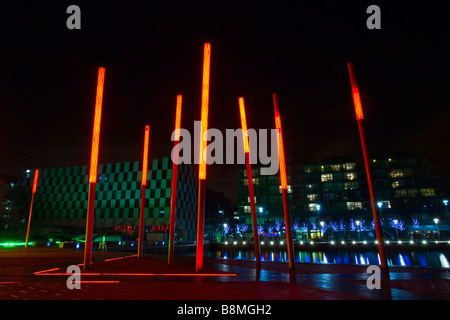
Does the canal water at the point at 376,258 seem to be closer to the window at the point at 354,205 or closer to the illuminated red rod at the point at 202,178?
the illuminated red rod at the point at 202,178

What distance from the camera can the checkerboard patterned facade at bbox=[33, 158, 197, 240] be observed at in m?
61.8

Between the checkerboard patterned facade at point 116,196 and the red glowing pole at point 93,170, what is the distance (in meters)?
48.0

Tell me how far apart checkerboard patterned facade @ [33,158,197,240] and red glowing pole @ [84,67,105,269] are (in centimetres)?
4805

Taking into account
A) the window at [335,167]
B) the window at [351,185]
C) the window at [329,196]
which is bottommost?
the window at [329,196]

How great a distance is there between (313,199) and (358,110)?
3354 inches

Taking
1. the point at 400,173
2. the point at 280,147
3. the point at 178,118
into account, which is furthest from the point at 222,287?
the point at 400,173

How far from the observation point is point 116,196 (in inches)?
2539

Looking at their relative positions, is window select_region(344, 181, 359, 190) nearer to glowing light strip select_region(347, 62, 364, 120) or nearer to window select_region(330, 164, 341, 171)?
window select_region(330, 164, 341, 171)

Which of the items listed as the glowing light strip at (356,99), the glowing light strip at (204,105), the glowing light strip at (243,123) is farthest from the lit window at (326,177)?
the glowing light strip at (204,105)

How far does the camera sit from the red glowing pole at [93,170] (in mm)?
12091

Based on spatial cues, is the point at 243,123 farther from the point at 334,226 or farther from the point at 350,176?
the point at 350,176

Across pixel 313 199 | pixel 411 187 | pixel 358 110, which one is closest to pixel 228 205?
A: pixel 313 199

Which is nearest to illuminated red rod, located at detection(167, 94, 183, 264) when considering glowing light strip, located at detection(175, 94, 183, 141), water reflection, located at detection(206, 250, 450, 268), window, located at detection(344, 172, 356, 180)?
glowing light strip, located at detection(175, 94, 183, 141)
